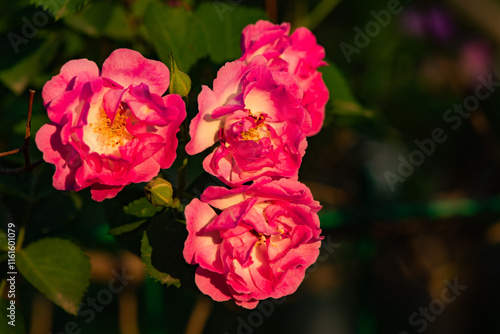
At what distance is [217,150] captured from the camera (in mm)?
717

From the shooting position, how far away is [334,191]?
5.65ft

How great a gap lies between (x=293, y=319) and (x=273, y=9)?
1.61 m

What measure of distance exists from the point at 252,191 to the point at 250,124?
88mm

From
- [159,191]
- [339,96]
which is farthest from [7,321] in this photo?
[339,96]

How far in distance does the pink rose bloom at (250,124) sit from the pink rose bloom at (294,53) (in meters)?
0.06

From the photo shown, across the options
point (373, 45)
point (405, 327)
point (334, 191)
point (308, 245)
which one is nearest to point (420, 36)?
point (373, 45)

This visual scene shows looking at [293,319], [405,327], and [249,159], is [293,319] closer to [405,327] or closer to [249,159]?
[405,327]

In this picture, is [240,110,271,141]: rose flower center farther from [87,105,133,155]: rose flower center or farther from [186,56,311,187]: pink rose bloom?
[87,105,133,155]: rose flower center

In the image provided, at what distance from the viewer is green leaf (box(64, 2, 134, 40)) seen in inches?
44.7

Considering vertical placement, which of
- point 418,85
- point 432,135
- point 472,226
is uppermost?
point 418,85

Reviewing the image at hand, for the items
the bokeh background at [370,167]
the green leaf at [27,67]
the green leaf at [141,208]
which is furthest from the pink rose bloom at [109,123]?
the green leaf at [27,67]

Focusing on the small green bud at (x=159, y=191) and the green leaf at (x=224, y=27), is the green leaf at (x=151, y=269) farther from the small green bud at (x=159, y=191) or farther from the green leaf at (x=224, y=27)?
the green leaf at (x=224, y=27)

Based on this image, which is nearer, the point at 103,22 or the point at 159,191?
the point at 159,191

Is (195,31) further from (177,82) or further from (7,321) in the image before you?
(7,321)
